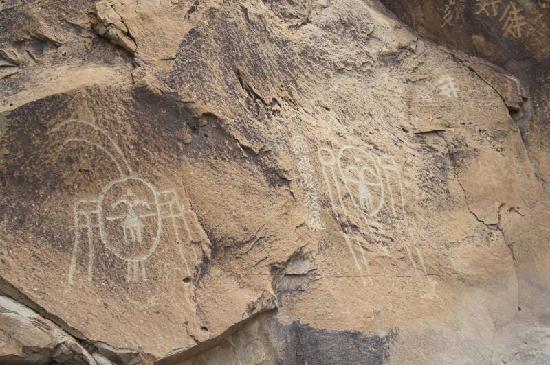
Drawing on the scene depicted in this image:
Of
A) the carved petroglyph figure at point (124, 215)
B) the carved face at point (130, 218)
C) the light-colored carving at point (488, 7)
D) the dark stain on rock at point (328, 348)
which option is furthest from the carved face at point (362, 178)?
the light-colored carving at point (488, 7)

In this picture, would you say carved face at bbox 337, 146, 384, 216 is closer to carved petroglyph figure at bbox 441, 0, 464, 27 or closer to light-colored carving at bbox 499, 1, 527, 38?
carved petroglyph figure at bbox 441, 0, 464, 27

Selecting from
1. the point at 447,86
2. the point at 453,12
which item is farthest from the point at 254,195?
the point at 453,12

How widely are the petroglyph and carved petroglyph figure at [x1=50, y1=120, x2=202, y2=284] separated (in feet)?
2.54

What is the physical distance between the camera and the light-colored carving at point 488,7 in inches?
225

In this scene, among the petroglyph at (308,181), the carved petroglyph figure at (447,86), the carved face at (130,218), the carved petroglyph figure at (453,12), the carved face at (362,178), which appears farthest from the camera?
the carved petroglyph figure at (453,12)

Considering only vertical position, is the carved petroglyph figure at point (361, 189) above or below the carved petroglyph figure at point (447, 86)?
below

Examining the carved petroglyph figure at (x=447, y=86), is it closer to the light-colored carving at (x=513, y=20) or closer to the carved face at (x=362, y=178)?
the light-colored carving at (x=513, y=20)

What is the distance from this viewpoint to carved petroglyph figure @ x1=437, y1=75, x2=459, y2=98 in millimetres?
5656

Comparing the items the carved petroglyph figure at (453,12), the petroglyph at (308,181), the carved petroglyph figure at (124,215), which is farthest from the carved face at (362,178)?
the carved petroglyph figure at (453,12)

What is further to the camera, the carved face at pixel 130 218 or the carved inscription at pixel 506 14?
the carved inscription at pixel 506 14

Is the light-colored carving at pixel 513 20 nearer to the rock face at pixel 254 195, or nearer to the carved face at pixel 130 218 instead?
the rock face at pixel 254 195

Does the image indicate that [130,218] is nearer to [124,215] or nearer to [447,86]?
[124,215]

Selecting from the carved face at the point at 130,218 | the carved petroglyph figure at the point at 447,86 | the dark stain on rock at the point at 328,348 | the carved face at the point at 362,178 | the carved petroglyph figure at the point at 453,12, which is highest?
the carved petroglyph figure at the point at 453,12

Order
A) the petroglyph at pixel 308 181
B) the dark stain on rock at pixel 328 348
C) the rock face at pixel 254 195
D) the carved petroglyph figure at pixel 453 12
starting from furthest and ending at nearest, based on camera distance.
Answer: the carved petroglyph figure at pixel 453 12 → the petroglyph at pixel 308 181 → the dark stain on rock at pixel 328 348 → the rock face at pixel 254 195
